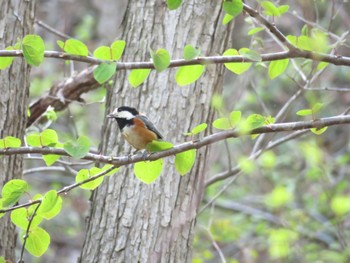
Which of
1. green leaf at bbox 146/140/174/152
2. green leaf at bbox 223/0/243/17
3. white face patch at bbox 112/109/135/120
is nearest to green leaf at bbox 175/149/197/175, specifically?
green leaf at bbox 146/140/174/152

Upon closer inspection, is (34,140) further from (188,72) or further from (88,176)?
(188,72)

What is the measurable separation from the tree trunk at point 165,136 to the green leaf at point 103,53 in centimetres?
111

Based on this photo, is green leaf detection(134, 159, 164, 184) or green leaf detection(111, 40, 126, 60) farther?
green leaf detection(134, 159, 164, 184)

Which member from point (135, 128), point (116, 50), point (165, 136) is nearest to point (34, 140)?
point (116, 50)

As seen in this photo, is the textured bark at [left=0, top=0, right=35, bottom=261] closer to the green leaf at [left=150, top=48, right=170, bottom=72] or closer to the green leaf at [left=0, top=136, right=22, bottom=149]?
the green leaf at [left=0, top=136, right=22, bottom=149]

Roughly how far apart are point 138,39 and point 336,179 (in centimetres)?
392

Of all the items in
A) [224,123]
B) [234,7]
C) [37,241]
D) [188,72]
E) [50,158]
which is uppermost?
[234,7]

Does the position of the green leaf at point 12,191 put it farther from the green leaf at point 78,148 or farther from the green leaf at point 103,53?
the green leaf at point 103,53

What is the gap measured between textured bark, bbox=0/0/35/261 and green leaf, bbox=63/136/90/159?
Answer: 119cm

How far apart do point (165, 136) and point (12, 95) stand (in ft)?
2.65

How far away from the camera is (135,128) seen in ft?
10.8

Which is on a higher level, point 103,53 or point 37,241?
point 103,53

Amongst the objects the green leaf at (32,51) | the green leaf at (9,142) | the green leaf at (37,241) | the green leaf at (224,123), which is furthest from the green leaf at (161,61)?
the green leaf at (37,241)

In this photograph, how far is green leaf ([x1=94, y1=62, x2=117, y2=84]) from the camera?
252cm
